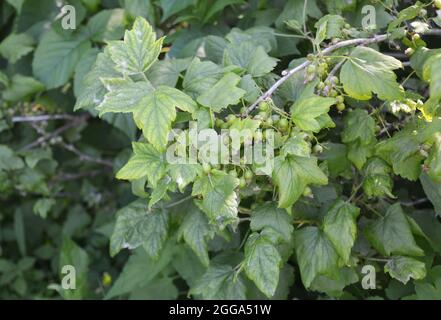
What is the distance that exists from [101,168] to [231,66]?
4.49 ft

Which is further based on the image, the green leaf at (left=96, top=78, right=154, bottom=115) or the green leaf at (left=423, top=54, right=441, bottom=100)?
the green leaf at (left=96, top=78, right=154, bottom=115)

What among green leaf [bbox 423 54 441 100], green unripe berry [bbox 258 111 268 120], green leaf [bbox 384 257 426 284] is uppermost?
green leaf [bbox 423 54 441 100]

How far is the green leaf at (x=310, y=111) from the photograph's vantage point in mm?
1226

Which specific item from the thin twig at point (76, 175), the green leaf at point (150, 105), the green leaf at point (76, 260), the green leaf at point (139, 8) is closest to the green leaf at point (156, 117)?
the green leaf at point (150, 105)

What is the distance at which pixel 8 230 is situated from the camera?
2.89 meters

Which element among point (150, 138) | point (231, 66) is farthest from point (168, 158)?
point (231, 66)

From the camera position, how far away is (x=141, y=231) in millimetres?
1603

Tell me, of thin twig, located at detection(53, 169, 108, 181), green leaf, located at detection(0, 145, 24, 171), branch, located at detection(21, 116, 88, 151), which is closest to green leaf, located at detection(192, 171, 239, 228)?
green leaf, located at detection(0, 145, 24, 171)

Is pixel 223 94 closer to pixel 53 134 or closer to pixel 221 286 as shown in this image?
pixel 221 286

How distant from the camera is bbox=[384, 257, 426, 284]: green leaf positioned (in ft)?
4.57

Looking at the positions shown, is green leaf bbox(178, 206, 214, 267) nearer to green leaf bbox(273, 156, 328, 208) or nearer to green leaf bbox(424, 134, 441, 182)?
green leaf bbox(273, 156, 328, 208)

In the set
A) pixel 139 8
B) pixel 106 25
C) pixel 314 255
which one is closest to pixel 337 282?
pixel 314 255

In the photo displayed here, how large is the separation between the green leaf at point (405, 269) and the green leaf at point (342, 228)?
5.8 inches

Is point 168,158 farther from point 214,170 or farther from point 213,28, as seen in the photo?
point 213,28
